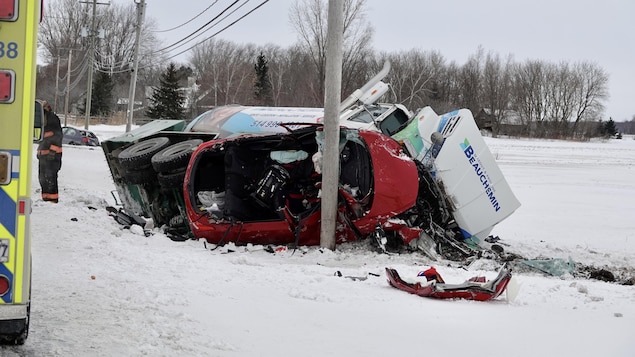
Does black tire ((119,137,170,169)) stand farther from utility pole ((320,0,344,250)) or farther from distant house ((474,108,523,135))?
distant house ((474,108,523,135))

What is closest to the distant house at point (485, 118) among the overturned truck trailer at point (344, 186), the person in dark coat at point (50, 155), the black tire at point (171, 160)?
the person in dark coat at point (50, 155)

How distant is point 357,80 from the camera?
153 ft

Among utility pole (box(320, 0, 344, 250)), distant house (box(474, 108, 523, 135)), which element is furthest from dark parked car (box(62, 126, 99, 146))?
distant house (box(474, 108, 523, 135))

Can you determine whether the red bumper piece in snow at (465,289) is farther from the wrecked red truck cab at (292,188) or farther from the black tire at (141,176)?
the black tire at (141,176)

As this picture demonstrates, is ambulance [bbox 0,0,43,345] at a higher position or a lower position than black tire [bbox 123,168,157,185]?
higher

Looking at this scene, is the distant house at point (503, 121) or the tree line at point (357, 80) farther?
the distant house at point (503, 121)

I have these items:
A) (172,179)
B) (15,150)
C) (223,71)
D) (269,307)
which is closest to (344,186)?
(172,179)

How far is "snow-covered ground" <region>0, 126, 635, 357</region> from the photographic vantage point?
4.16m

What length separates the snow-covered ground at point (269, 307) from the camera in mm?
4164

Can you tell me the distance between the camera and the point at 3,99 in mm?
3221

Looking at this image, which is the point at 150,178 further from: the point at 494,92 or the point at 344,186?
the point at 494,92

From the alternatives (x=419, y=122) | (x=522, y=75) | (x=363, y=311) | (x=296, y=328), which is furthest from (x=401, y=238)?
(x=522, y=75)

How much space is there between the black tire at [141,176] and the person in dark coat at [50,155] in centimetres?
202

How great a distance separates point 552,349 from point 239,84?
5664 cm
